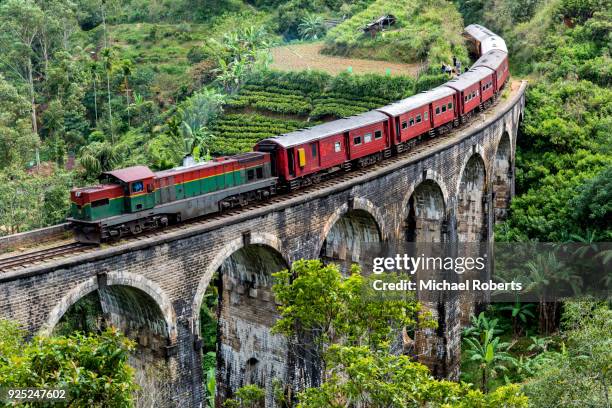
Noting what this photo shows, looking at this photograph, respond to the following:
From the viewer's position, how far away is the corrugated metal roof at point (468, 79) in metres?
38.0

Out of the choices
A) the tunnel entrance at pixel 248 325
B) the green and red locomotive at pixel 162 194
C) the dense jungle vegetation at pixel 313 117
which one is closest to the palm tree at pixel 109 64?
the dense jungle vegetation at pixel 313 117

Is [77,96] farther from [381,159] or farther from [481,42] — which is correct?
[381,159]

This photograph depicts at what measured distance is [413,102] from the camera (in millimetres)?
33875

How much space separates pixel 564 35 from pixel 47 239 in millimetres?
46260

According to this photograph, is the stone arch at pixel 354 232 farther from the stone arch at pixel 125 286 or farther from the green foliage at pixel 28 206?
the green foliage at pixel 28 206

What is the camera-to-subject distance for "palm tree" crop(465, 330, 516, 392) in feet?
110

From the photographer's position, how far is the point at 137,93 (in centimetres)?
6650

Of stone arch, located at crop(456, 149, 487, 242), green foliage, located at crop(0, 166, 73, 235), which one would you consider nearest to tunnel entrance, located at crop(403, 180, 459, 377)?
stone arch, located at crop(456, 149, 487, 242)

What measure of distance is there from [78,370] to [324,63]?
172ft

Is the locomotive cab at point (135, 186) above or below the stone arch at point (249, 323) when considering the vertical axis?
above

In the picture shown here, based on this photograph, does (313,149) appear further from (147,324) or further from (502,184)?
(502,184)

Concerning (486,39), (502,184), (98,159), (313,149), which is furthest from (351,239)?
(486,39)

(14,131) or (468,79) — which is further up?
(468,79)

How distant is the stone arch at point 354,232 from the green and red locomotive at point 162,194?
3.56 m
